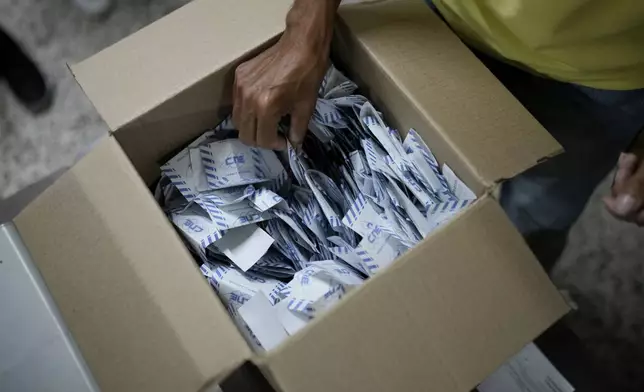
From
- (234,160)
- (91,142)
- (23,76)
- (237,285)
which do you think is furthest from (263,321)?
(23,76)

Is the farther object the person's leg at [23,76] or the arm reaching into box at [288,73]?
the person's leg at [23,76]

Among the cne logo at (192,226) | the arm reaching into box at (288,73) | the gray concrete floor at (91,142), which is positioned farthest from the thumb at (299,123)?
the gray concrete floor at (91,142)

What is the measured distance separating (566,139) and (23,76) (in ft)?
3.01

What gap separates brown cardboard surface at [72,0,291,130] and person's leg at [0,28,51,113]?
612 millimetres

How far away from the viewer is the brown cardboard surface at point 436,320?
19.1 inches

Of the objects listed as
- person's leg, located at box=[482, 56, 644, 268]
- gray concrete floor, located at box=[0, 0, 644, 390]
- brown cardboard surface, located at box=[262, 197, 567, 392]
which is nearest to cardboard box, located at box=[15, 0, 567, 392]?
brown cardboard surface, located at box=[262, 197, 567, 392]

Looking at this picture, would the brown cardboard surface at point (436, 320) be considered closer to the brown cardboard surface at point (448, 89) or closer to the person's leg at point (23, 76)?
the brown cardboard surface at point (448, 89)

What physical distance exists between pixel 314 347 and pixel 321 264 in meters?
0.12

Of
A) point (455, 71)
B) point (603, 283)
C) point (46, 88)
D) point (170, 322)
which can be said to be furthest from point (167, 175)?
point (603, 283)

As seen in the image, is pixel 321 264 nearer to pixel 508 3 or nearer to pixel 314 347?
pixel 314 347

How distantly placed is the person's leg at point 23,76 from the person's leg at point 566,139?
0.81 m

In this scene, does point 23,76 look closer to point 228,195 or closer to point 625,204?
point 228,195

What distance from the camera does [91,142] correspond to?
113 centimetres

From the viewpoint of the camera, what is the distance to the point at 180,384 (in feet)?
1.65
